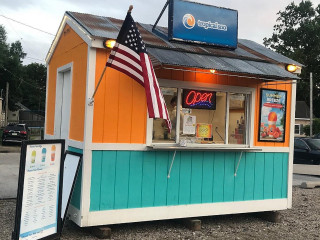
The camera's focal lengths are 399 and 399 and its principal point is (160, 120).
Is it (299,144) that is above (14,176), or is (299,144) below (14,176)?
above

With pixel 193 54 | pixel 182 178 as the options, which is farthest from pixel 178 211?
pixel 193 54

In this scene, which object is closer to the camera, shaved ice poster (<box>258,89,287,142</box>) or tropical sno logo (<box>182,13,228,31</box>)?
tropical sno logo (<box>182,13,228,31</box>)

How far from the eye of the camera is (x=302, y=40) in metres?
54.0

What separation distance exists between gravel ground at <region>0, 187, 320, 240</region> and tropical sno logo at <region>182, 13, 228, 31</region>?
344cm

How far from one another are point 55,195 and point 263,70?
3900 millimetres

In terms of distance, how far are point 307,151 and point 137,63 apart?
14.0m

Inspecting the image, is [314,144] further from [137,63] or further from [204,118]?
[137,63]

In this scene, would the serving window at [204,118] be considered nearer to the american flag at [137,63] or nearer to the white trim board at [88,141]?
the white trim board at [88,141]

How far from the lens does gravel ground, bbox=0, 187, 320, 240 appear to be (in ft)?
20.1

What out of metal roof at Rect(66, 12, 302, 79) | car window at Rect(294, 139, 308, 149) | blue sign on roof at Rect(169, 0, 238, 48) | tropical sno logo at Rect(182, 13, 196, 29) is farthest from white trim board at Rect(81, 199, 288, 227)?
car window at Rect(294, 139, 308, 149)

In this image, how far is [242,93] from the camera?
23.5 feet

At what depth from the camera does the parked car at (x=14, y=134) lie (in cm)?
2406

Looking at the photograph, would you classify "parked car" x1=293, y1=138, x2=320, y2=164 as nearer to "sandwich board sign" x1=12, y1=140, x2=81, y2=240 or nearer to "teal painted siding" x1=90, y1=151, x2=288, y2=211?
"teal painted siding" x1=90, y1=151, x2=288, y2=211

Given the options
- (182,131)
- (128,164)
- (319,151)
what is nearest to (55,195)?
(128,164)
